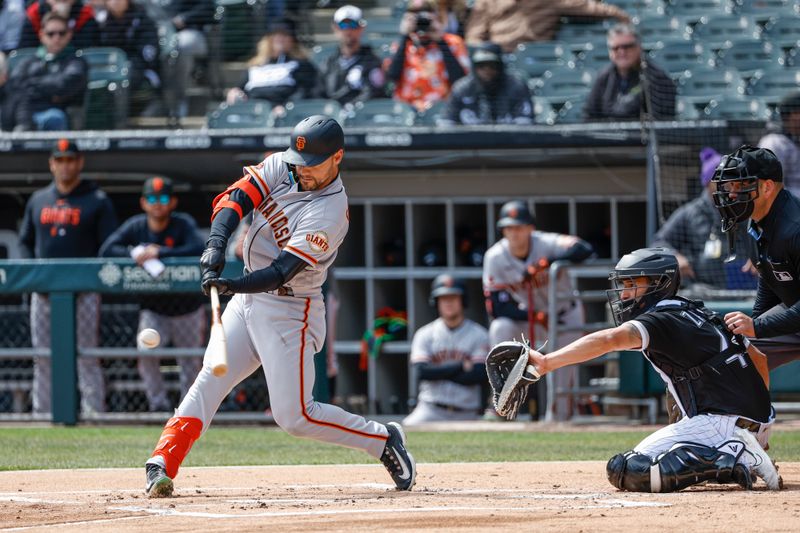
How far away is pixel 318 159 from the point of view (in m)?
5.17

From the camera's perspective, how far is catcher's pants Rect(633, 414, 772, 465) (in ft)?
16.5

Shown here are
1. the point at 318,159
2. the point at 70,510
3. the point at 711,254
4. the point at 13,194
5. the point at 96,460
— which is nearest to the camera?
the point at 70,510

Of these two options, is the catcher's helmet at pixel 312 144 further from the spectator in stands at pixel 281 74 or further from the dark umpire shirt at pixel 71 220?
the spectator in stands at pixel 281 74

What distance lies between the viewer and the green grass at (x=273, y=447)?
282 inches

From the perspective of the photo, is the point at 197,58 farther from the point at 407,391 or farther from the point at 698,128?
the point at 698,128

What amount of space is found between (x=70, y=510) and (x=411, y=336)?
7.15 m

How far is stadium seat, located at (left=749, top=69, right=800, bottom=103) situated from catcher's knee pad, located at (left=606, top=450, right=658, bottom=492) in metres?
7.03

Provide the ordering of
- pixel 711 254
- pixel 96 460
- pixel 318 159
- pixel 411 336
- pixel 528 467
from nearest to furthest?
pixel 318 159
pixel 528 467
pixel 96 460
pixel 711 254
pixel 411 336

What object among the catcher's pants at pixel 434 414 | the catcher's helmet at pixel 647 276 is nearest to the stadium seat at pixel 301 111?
the catcher's pants at pixel 434 414

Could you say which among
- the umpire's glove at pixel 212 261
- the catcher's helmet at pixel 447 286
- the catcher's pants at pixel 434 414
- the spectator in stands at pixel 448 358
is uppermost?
the umpire's glove at pixel 212 261

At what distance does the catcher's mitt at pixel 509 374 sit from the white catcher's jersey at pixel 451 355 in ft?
17.5

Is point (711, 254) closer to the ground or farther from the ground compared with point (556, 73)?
closer to the ground

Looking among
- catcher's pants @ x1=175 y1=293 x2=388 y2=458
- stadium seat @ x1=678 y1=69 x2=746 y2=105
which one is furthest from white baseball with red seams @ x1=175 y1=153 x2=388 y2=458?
stadium seat @ x1=678 y1=69 x2=746 y2=105

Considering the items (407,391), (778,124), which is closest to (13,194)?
(407,391)
